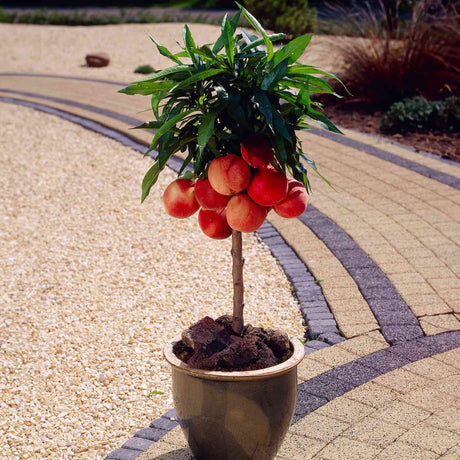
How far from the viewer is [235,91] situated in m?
2.22

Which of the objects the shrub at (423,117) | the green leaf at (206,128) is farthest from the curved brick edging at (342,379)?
the shrub at (423,117)

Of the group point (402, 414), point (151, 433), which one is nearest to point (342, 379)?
point (402, 414)

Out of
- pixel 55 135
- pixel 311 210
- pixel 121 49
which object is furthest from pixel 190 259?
pixel 121 49

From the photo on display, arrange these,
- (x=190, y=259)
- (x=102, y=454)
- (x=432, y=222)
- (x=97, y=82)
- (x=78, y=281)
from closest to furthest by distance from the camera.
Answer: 1. (x=102, y=454)
2. (x=78, y=281)
3. (x=190, y=259)
4. (x=432, y=222)
5. (x=97, y=82)

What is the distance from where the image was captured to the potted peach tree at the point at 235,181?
2186 mm

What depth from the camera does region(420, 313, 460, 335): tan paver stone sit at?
3.70m

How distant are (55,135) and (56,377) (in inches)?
213

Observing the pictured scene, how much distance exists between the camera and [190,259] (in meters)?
4.94

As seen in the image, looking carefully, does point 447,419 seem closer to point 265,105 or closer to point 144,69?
Answer: point 265,105

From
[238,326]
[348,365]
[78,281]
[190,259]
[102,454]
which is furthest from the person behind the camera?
[190,259]

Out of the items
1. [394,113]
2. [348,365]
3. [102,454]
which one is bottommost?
[102,454]

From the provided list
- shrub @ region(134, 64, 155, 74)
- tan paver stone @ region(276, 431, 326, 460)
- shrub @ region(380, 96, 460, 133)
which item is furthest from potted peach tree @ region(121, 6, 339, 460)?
shrub @ region(134, 64, 155, 74)

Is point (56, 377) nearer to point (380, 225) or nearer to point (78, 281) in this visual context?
point (78, 281)

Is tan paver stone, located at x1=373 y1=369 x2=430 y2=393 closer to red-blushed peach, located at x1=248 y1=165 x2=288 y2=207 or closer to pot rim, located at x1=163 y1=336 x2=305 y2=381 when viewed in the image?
pot rim, located at x1=163 y1=336 x2=305 y2=381
